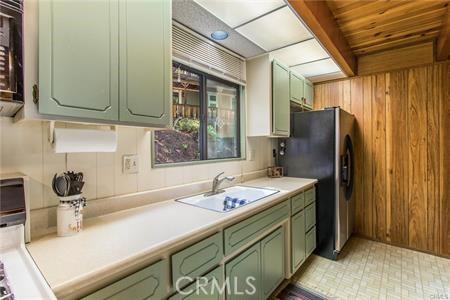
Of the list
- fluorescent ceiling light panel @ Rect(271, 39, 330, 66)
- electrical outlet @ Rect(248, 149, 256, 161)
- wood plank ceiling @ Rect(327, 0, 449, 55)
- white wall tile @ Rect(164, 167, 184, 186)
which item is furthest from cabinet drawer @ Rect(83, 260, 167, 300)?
wood plank ceiling @ Rect(327, 0, 449, 55)

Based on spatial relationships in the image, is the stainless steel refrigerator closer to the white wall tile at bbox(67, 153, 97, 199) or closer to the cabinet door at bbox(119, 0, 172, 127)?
the cabinet door at bbox(119, 0, 172, 127)

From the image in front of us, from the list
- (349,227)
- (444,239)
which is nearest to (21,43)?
(349,227)

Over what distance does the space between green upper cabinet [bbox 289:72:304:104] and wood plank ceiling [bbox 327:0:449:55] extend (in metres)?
0.66

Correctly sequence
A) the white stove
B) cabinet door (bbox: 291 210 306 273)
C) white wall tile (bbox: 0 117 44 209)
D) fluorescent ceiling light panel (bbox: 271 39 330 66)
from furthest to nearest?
fluorescent ceiling light panel (bbox: 271 39 330 66)
cabinet door (bbox: 291 210 306 273)
white wall tile (bbox: 0 117 44 209)
the white stove

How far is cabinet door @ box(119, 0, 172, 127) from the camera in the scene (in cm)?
108

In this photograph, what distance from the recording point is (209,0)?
1.43 meters

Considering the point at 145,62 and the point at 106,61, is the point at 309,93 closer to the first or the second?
the point at 145,62

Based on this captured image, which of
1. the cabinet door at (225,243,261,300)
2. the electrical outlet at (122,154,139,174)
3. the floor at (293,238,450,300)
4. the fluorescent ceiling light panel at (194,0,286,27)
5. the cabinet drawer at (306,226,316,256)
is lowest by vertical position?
the floor at (293,238,450,300)

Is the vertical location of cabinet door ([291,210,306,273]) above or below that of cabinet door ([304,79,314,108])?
below

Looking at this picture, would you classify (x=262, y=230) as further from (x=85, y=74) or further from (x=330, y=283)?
(x=85, y=74)

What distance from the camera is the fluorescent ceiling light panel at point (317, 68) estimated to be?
2.58 metres

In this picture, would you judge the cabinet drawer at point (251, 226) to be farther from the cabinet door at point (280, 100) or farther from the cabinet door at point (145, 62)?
the cabinet door at point (280, 100)

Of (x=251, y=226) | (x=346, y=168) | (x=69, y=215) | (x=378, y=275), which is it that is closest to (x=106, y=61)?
(x=69, y=215)

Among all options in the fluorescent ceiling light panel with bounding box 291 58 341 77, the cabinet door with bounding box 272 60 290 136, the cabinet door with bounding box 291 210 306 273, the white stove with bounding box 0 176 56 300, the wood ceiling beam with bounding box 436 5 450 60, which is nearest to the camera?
the white stove with bounding box 0 176 56 300
